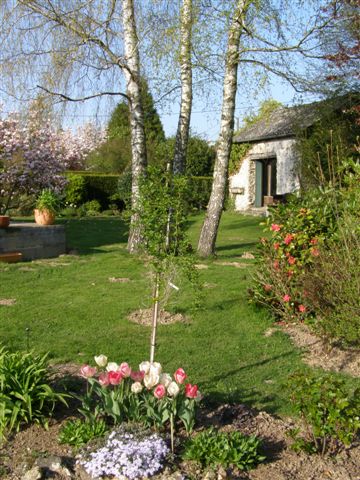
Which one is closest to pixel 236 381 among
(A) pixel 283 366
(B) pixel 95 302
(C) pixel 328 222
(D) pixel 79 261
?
(A) pixel 283 366

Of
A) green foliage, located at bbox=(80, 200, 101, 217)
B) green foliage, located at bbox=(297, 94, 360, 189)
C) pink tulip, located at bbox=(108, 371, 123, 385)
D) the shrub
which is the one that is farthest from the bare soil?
green foliage, located at bbox=(80, 200, 101, 217)

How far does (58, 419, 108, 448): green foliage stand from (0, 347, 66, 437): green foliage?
0.75 ft

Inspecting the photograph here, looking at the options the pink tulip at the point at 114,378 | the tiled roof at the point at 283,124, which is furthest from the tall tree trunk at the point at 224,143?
the pink tulip at the point at 114,378

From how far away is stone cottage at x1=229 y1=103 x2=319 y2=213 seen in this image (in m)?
21.7

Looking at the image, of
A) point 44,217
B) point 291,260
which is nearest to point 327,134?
point 44,217

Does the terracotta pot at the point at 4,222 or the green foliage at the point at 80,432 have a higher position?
the terracotta pot at the point at 4,222

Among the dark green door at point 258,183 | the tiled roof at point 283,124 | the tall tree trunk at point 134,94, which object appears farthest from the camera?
the dark green door at point 258,183

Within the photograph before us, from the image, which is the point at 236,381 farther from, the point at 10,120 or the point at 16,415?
the point at 10,120

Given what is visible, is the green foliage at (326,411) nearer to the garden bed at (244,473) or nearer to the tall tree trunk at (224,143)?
the garden bed at (244,473)

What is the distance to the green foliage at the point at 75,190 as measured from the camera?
24.4 m

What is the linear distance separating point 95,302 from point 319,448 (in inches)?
195

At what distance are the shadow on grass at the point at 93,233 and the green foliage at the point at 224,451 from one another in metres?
9.73

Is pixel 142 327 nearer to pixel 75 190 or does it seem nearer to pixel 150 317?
pixel 150 317

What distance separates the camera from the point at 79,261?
1190 cm
